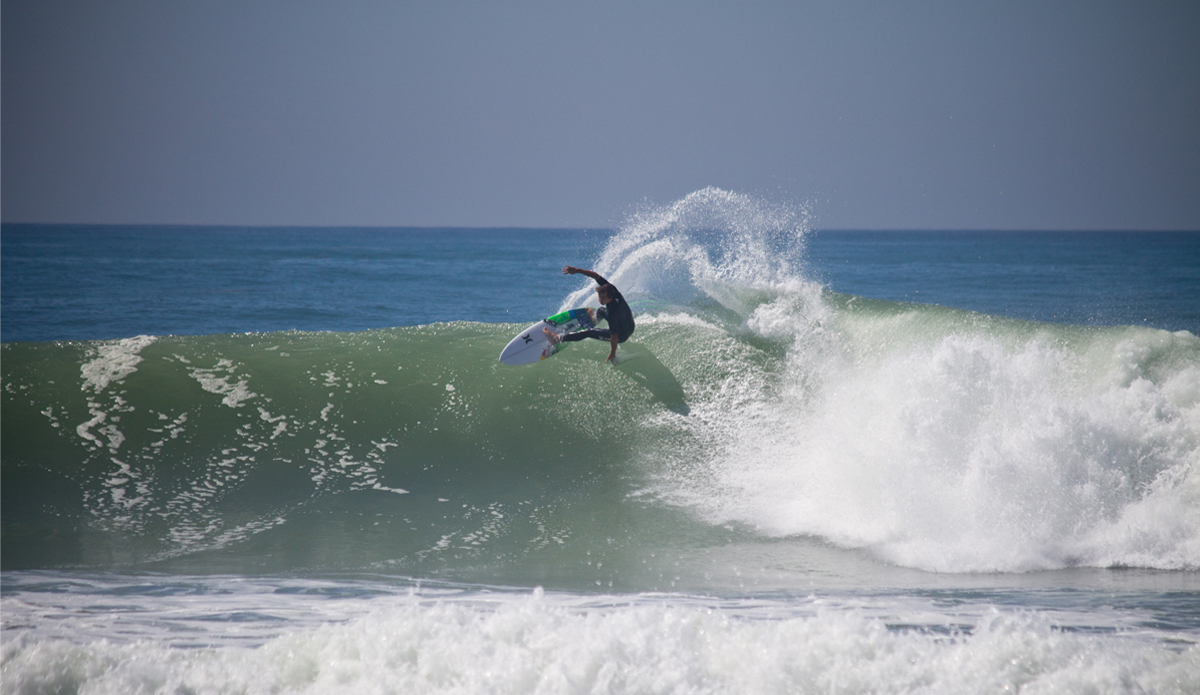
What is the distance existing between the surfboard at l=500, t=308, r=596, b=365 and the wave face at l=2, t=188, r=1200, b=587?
207 mm

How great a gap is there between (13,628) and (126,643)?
743 millimetres

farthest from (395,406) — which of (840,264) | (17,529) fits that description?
(840,264)

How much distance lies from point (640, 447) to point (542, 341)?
6.11 feet

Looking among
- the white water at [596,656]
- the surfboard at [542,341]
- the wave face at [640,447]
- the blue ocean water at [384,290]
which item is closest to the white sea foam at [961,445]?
the wave face at [640,447]

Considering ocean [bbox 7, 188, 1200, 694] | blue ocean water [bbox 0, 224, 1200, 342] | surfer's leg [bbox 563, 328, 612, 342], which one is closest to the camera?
ocean [bbox 7, 188, 1200, 694]

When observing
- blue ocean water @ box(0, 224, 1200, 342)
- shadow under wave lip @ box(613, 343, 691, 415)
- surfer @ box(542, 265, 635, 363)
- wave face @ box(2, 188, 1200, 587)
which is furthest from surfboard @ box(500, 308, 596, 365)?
blue ocean water @ box(0, 224, 1200, 342)

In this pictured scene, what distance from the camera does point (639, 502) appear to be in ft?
20.7

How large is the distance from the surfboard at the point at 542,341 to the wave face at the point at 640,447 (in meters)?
0.21

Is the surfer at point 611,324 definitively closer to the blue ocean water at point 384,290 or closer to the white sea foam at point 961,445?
the white sea foam at point 961,445

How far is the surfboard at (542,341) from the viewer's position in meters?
8.33

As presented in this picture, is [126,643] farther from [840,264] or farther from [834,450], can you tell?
[840,264]

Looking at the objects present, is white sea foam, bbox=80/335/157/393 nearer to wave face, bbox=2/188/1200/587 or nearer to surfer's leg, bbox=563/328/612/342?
wave face, bbox=2/188/1200/587

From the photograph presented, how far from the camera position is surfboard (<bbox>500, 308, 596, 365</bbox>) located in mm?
8328

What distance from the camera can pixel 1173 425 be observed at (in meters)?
5.70
